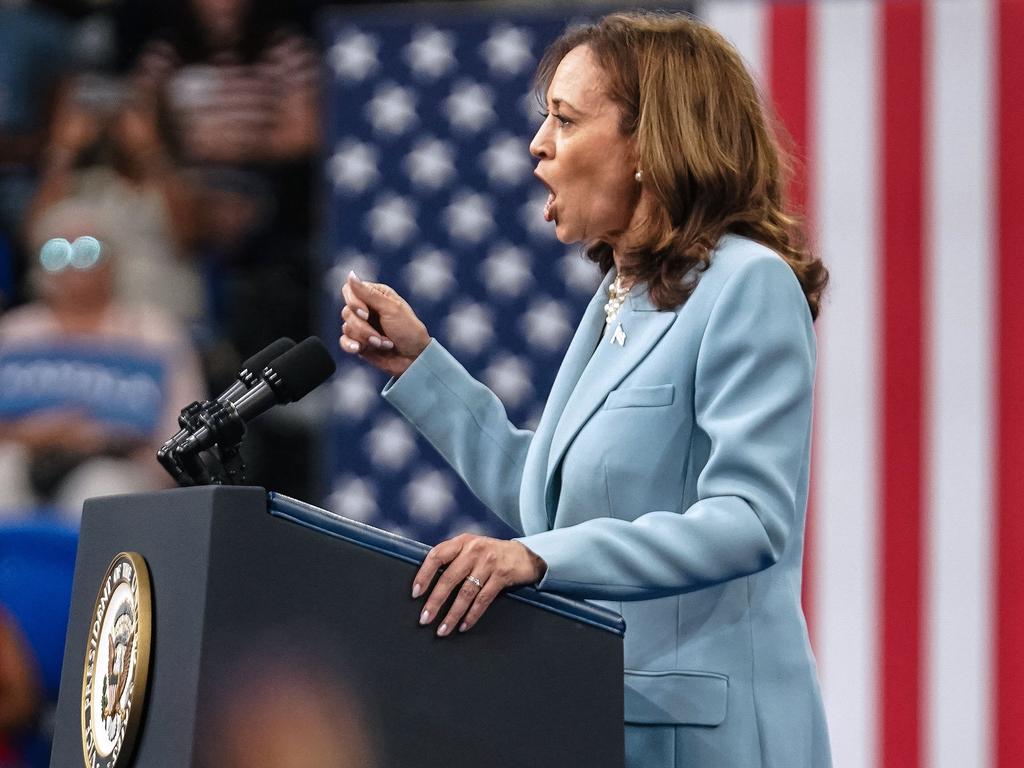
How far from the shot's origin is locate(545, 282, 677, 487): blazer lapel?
1.41 meters

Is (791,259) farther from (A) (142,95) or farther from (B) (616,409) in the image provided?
(A) (142,95)

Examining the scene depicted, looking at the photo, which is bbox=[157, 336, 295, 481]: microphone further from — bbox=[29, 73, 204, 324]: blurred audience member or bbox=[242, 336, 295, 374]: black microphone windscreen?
bbox=[29, 73, 204, 324]: blurred audience member

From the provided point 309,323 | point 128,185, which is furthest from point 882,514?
point 128,185

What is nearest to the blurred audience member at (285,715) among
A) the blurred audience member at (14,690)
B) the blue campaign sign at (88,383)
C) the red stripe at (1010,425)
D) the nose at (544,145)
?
the nose at (544,145)

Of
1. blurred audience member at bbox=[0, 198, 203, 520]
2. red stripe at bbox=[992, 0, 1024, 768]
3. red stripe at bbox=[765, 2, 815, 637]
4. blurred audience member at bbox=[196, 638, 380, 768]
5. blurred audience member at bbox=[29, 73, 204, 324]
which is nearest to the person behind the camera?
blurred audience member at bbox=[196, 638, 380, 768]

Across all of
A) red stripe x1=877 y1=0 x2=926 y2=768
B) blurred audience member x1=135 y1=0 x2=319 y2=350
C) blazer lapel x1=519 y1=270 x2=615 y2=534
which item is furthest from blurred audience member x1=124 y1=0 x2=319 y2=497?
blazer lapel x1=519 y1=270 x2=615 y2=534

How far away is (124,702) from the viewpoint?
114 centimetres

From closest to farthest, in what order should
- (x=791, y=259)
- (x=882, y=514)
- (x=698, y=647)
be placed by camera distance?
(x=698, y=647) < (x=791, y=259) < (x=882, y=514)

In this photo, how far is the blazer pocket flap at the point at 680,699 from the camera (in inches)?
52.2

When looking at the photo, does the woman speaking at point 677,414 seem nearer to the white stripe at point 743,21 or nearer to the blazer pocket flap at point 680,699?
the blazer pocket flap at point 680,699

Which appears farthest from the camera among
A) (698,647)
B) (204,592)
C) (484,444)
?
(484,444)

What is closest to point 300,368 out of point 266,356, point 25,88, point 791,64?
point 266,356

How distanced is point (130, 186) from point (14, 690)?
5.15ft

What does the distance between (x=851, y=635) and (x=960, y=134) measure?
4.60 ft
